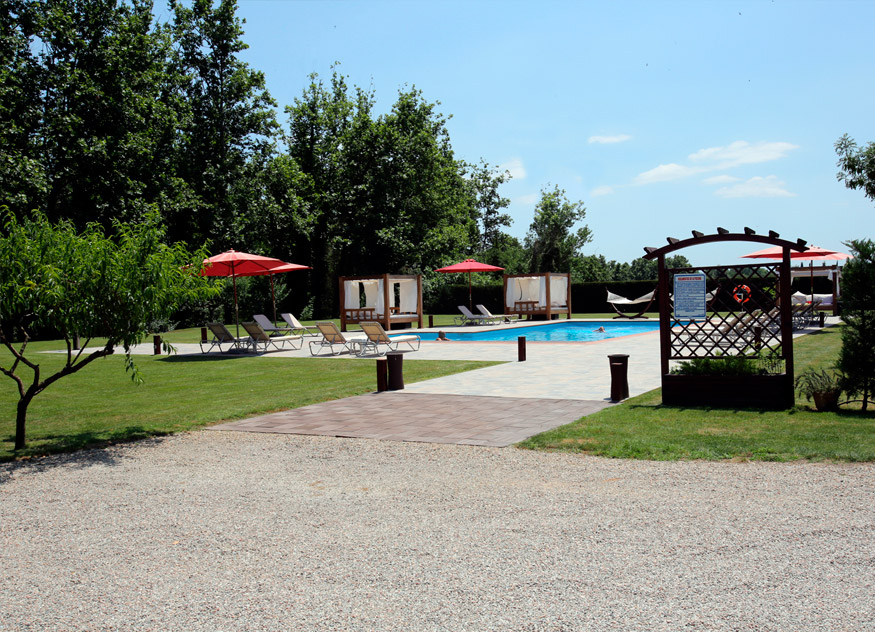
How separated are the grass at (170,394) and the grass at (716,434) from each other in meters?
3.94

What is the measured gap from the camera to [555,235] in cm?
4947

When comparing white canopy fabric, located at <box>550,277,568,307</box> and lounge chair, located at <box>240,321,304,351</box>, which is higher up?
white canopy fabric, located at <box>550,277,568,307</box>

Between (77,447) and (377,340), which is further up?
(377,340)

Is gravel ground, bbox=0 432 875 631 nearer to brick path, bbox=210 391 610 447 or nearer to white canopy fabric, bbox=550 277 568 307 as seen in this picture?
brick path, bbox=210 391 610 447

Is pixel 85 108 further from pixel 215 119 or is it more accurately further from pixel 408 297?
pixel 408 297

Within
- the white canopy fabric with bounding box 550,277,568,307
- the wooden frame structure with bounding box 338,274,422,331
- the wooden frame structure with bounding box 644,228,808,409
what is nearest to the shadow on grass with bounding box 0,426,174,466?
the wooden frame structure with bounding box 644,228,808,409

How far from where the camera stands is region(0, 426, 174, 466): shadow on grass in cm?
635

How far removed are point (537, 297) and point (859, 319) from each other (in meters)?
22.5

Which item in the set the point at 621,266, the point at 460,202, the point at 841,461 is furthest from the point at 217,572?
the point at 621,266

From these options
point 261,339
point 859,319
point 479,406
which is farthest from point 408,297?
point 859,319

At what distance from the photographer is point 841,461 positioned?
553cm

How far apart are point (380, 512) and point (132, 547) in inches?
55.6

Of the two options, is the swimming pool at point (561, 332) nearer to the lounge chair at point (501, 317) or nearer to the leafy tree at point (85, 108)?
the lounge chair at point (501, 317)

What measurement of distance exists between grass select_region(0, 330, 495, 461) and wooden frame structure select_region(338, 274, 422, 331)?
9270 mm
